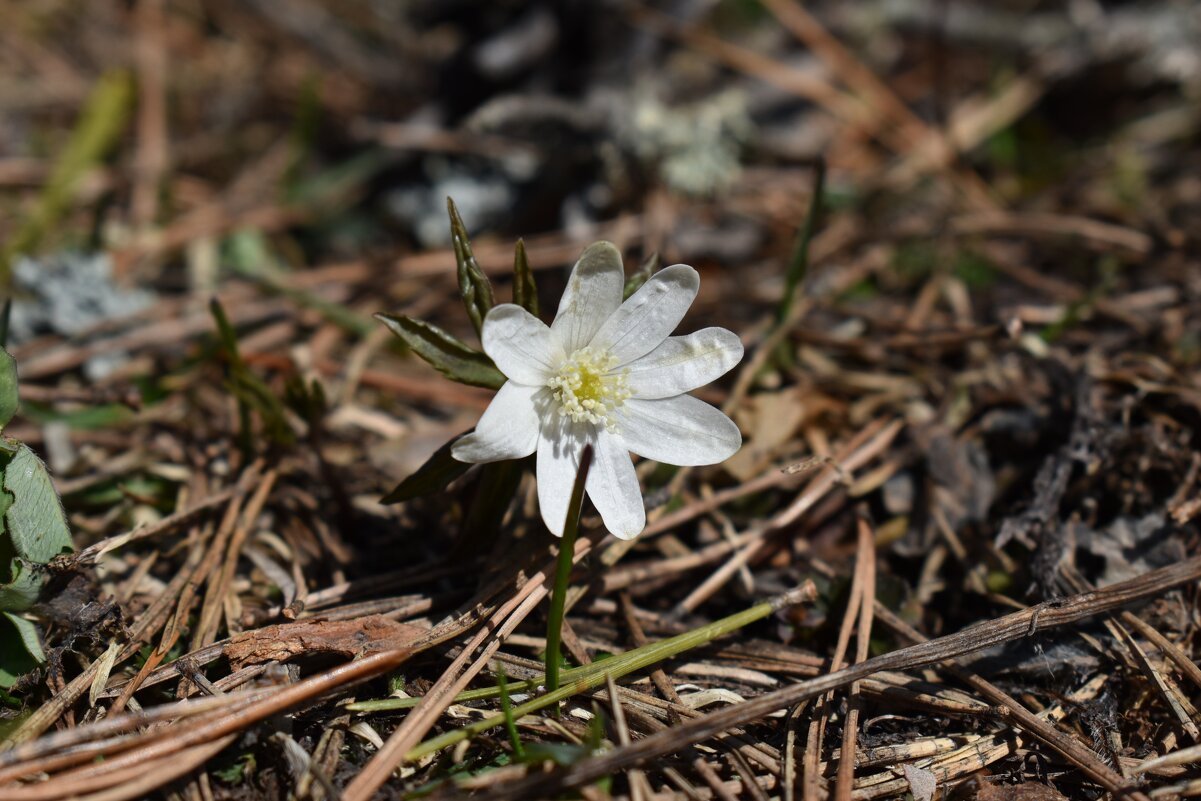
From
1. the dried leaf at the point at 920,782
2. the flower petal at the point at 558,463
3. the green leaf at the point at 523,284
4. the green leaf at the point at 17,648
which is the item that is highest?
the green leaf at the point at 523,284

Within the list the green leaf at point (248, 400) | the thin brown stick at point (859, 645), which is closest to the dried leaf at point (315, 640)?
the green leaf at point (248, 400)

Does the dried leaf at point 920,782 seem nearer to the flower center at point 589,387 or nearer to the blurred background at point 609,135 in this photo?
the flower center at point 589,387

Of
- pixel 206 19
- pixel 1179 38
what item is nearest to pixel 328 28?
pixel 206 19

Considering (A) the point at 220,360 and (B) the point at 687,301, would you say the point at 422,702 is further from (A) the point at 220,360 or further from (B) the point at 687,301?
(A) the point at 220,360

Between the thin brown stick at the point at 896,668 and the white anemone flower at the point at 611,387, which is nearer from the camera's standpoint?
the thin brown stick at the point at 896,668

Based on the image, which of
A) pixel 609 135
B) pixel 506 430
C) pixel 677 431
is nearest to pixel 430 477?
pixel 506 430

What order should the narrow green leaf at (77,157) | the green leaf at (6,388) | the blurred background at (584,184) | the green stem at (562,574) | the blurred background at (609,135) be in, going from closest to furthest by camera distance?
1. the green stem at (562,574)
2. the green leaf at (6,388)
3. the blurred background at (584,184)
4. the narrow green leaf at (77,157)
5. the blurred background at (609,135)
